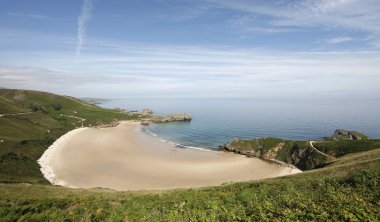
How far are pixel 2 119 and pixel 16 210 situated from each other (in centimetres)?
10992

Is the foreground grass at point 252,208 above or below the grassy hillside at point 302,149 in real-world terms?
above

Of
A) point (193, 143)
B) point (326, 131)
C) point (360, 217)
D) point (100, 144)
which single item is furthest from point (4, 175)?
point (326, 131)

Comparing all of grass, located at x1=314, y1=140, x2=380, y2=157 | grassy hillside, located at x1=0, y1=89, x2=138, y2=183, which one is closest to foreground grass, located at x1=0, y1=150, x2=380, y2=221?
grassy hillside, located at x1=0, y1=89, x2=138, y2=183

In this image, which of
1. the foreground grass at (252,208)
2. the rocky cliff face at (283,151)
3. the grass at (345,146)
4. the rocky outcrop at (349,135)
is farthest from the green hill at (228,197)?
the rocky outcrop at (349,135)

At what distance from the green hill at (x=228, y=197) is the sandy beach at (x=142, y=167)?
23.3 ft

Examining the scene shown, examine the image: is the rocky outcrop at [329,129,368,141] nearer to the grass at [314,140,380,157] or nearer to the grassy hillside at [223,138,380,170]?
the grassy hillside at [223,138,380,170]

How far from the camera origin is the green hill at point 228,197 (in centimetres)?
1187

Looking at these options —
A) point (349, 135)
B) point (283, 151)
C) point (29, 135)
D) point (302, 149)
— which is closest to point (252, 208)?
point (302, 149)

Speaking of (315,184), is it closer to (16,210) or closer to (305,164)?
(16,210)

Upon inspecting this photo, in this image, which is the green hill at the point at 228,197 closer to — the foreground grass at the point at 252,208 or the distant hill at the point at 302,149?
the foreground grass at the point at 252,208

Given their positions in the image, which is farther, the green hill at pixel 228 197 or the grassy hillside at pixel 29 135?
the grassy hillside at pixel 29 135

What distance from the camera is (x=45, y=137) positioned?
105875 millimetres

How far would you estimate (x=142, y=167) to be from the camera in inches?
2948

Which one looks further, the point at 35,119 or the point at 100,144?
the point at 35,119
